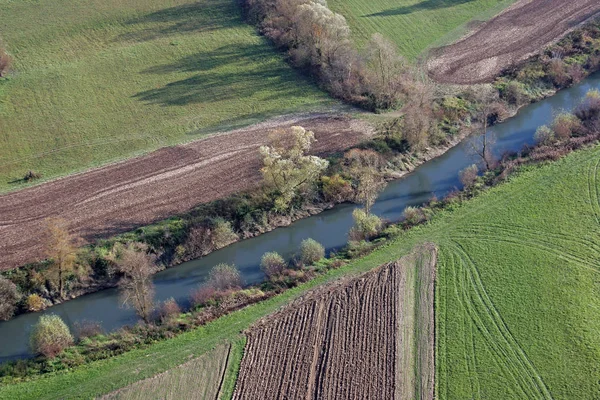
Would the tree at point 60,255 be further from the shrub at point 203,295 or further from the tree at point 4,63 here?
the tree at point 4,63

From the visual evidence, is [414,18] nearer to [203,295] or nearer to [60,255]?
[203,295]

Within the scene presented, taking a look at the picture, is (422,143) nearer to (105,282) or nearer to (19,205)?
(105,282)

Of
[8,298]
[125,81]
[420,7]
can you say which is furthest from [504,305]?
[420,7]

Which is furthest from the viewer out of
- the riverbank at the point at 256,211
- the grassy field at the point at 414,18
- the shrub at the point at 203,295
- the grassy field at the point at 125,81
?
the grassy field at the point at 414,18

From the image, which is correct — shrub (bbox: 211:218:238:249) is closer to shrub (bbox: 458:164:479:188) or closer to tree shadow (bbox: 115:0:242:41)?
shrub (bbox: 458:164:479:188)

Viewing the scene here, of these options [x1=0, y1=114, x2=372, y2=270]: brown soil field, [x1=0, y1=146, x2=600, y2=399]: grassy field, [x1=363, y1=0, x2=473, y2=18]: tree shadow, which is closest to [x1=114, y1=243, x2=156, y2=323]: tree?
[x1=0, y1=114, x2=372, y2=270]: brown soil field

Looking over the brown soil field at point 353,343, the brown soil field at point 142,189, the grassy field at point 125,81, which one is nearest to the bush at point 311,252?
the brown soil field at point 353,343
